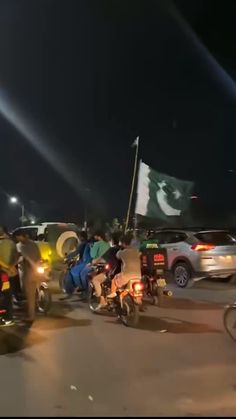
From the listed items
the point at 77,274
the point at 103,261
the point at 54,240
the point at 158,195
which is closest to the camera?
the point at 103,261

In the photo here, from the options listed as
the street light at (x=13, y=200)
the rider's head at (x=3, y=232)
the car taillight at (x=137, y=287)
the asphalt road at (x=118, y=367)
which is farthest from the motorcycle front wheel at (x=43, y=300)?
the street light at (x=13, y=200)

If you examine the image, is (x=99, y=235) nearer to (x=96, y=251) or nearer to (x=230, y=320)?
(x=96, y=251)

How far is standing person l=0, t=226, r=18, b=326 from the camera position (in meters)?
9.03

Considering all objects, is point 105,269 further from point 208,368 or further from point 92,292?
point 208,368

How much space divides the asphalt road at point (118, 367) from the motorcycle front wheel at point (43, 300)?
26 cm

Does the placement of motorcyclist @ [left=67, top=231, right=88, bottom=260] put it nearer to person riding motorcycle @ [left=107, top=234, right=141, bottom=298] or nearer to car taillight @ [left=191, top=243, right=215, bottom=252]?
person riding motorcycle @ [left=107, top=234, right=141, bottom=298]

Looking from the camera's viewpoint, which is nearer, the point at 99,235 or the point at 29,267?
the point at 29,267

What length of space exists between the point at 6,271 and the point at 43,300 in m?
1.79

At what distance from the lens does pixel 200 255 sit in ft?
51.1

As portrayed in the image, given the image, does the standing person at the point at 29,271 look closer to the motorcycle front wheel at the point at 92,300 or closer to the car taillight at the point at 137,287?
the motorcycle front wheel at the point at 92,300

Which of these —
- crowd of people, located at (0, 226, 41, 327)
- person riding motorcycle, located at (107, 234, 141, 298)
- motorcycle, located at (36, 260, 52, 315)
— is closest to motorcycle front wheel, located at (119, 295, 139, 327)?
person riding motorcycle, located at (107, 234, 141, 298)

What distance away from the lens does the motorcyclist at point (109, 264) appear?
10773 mm

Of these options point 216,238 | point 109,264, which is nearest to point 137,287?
point 109,264

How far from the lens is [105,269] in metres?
11.1
